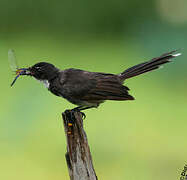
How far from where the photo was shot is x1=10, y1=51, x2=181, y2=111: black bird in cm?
562

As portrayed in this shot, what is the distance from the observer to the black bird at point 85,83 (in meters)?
5.62

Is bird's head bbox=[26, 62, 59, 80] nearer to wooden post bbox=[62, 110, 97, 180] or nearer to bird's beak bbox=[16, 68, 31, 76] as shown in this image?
bird's beak bbox=[16, 68, 31, 76]

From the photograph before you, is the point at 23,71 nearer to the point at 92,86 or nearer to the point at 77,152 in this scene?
the point at 92,86

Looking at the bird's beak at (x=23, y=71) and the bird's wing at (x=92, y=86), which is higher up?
the bird's beak at (x=23, y=71)

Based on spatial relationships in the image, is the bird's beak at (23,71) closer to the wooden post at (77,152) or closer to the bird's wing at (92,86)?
the bird's wing at (92,86)

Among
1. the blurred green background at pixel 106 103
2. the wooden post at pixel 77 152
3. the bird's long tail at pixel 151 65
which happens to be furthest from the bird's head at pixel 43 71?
the blurred green background at pixel 106 103

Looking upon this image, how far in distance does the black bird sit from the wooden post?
3.09 ft

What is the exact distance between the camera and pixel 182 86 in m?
9.94

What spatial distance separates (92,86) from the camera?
18.7ft

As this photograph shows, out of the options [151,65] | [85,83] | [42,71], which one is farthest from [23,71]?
[151,65]

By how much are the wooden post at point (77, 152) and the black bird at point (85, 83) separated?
3.09 ft

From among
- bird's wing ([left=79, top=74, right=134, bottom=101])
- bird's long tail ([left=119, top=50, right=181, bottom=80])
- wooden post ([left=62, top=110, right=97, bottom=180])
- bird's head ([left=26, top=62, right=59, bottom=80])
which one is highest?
bird's head ([left=26, top=62, right=59, bottom=80])

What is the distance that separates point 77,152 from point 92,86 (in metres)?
1.45

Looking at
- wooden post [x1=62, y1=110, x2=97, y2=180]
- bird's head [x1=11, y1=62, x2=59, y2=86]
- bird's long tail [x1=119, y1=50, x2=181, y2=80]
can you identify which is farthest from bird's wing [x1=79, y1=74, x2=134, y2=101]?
wooden post [x1=62, y1=110, x2=97, y2=180]
